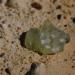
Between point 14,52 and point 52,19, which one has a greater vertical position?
point 52,19

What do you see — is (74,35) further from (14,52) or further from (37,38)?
(14,52)

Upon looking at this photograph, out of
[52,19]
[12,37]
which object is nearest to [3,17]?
[12,37]

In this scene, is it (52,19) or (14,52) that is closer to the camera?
(14,52)
